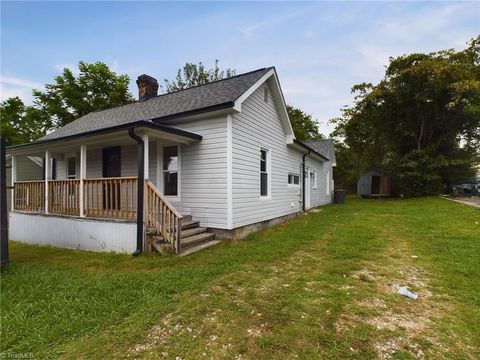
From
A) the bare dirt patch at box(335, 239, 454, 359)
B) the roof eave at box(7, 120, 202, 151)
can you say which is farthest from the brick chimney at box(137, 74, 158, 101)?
the bare dirt patch at box(335, 239, 454, 359)

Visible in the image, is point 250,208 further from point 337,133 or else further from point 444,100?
point 337,133

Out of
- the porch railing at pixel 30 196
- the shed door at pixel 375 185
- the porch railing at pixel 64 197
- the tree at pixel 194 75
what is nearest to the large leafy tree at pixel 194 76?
the tree at pixel 194 75

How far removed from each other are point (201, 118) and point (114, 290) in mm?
4879

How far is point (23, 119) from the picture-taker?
78.6ft

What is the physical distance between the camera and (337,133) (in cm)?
3134

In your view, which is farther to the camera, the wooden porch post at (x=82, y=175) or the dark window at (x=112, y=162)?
the dark window at (x=112, y=162)

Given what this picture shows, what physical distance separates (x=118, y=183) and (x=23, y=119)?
2555cm

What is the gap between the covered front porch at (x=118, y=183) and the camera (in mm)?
Result: 5668

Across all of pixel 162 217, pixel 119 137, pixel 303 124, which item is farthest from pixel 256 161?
pixel 303 124

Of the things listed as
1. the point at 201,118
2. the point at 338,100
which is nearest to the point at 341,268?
the point at 201,118

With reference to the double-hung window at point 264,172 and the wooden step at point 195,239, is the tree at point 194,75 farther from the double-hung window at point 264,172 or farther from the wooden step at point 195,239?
the wooden step at point 195,239

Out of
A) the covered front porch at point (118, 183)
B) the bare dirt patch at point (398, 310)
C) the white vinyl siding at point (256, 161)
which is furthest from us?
the white vinyl siding at point (256, 161)

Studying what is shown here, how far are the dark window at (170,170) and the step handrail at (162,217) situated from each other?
1732 mm

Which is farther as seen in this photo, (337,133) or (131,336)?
(337,133)
